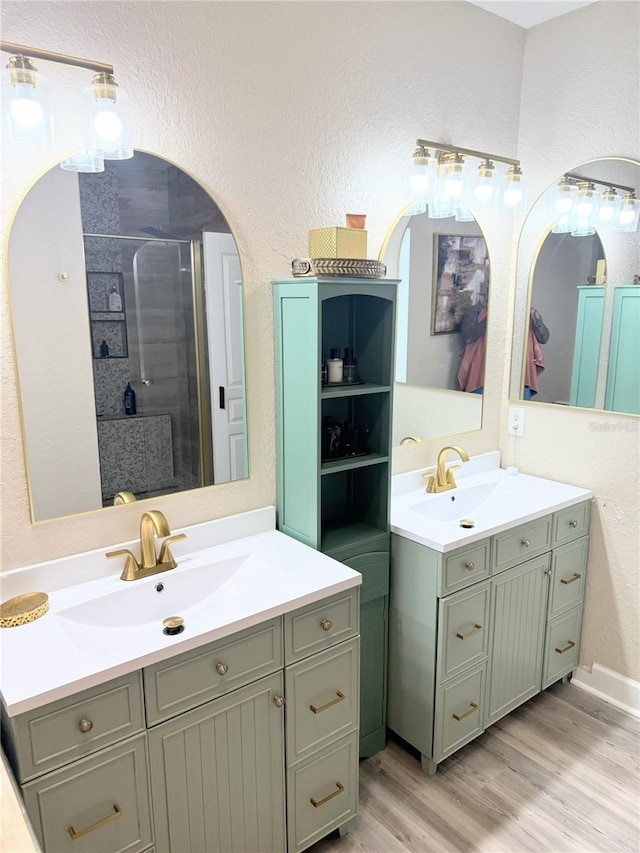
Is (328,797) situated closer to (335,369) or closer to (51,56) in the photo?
(335,369)

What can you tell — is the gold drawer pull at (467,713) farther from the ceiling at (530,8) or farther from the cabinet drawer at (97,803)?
the ceiling at (530,8)

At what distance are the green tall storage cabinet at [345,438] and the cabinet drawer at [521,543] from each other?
41 cm

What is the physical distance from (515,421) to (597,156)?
3.70ft

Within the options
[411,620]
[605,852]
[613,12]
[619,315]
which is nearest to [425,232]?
[619,315]

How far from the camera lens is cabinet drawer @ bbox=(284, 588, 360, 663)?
1.63 metres

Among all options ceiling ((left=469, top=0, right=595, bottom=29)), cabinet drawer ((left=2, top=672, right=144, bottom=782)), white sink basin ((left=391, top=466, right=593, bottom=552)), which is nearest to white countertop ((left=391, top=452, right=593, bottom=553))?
white sink basin ((left=391, top=466, right=593, bottom=552))

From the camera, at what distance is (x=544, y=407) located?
2.66 m

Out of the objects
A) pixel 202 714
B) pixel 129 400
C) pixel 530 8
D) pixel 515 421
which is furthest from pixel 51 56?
pixel 515 421

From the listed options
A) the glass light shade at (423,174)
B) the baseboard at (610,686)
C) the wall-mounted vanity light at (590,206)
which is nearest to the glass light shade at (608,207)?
the wall-mounted vanity light at (590,206)

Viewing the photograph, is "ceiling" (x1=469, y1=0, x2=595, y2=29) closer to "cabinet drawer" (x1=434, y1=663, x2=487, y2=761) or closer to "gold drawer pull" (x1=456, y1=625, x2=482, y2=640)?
"gold drawer pull" (x1=456, y1=625, x2=482, y2=640)

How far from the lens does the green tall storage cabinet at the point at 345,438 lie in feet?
6.15

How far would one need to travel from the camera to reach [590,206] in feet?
7.91

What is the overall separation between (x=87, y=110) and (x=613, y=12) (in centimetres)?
197

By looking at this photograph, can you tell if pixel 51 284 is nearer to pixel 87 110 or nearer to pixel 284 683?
pixel 87 110
